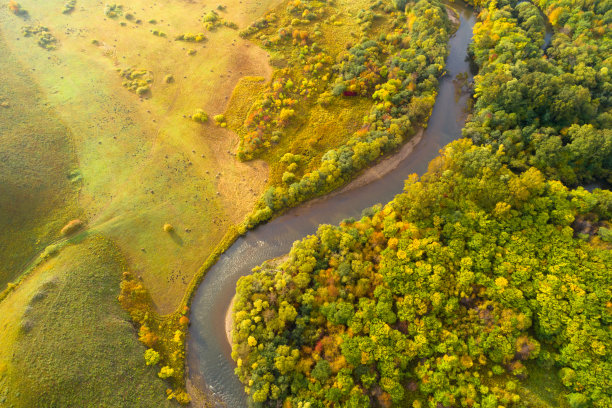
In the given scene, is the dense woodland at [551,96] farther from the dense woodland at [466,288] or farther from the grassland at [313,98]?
the grassland at [313,98]

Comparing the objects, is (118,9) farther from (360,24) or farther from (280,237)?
(280,237)

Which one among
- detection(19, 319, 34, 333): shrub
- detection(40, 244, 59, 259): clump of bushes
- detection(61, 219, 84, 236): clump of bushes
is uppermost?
detection(61, 219, 84, 236): clump of bushes

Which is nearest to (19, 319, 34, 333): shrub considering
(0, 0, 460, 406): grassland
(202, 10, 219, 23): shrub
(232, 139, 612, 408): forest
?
(0, 0, 460, 406): grassland

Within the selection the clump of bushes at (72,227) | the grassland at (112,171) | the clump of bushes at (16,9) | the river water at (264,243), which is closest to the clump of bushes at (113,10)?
the grassland at (112,171)

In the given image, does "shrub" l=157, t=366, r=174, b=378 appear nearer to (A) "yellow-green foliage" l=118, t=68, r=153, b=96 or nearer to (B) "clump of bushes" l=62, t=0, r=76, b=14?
(A) "yellow-green foliage" l=118, t=68, r=153, b=96

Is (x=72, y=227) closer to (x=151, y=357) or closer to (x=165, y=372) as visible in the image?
(x=151, y=357)
